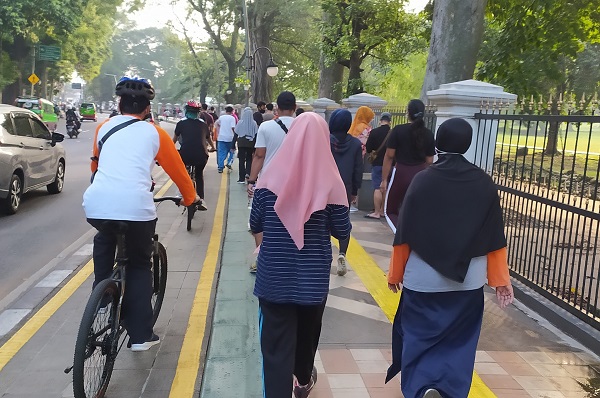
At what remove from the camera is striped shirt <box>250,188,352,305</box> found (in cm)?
304

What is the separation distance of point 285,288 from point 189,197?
155 centimetres

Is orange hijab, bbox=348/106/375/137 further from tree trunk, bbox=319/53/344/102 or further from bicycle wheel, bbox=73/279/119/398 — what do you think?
tree trunk, bbox=319/53/344/102

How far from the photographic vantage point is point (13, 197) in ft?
32.9

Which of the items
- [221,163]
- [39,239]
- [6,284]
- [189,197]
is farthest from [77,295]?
[221,163]

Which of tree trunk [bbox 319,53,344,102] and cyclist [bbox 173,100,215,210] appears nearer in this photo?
cyclist [bbox 173,100,215,210]

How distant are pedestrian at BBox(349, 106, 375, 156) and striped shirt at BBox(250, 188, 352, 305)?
6.23 m

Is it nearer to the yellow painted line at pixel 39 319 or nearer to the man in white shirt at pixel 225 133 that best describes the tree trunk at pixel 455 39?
the man in white shirt at pixel 225 133

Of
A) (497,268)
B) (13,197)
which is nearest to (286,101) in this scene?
(497,268)

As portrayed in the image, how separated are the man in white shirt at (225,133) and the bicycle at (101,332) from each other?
1151cm

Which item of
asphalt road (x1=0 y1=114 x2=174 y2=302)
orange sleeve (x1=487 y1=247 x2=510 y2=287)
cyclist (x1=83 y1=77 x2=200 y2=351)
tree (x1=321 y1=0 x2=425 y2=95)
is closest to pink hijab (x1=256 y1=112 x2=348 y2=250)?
orange sleeve (x1=487 y1=247 x2=510 y2=287)

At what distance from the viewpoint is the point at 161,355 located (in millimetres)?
4461

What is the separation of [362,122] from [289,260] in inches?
266

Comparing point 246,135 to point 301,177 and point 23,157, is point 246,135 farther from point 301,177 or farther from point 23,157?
point 301,177

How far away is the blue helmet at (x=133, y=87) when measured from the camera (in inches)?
158
